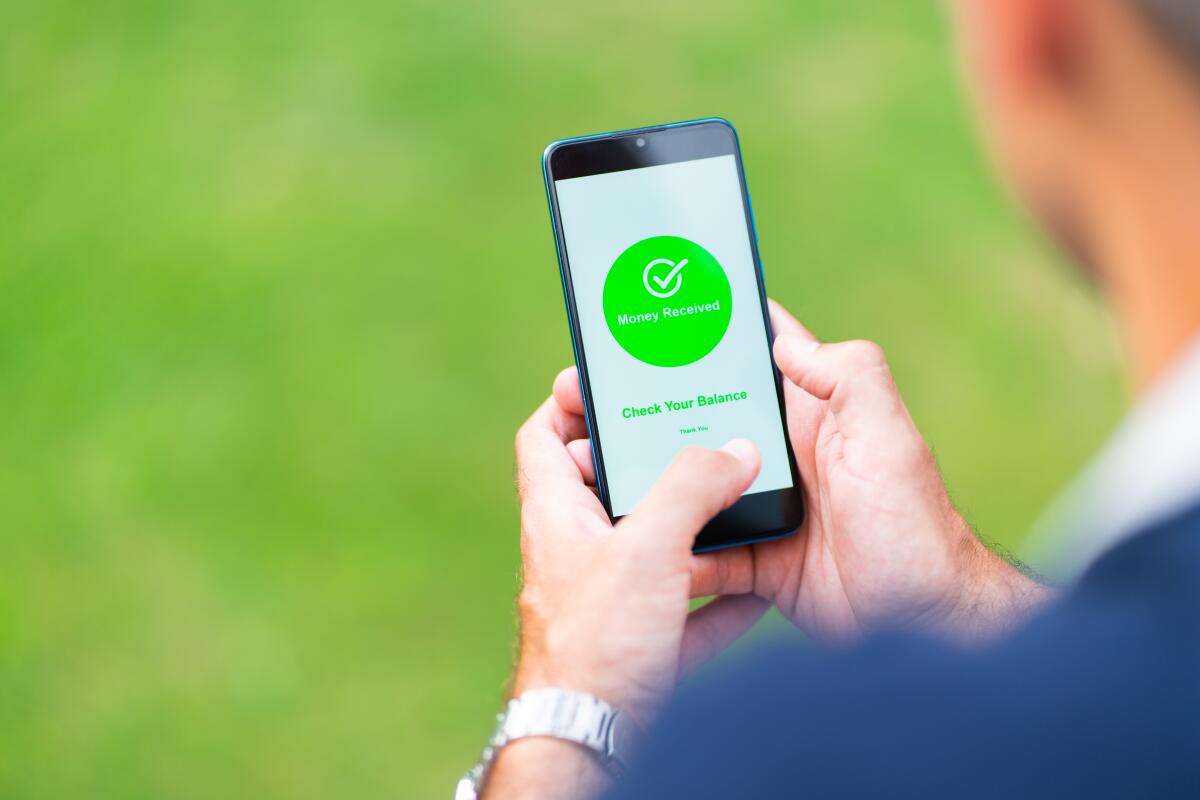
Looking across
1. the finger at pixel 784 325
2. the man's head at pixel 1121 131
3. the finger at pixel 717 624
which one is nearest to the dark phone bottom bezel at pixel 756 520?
the finger at pixel 717 624

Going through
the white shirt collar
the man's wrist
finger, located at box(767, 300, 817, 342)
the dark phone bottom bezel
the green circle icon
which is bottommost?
the man's wrist

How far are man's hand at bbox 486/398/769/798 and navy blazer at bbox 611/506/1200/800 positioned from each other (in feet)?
2.13

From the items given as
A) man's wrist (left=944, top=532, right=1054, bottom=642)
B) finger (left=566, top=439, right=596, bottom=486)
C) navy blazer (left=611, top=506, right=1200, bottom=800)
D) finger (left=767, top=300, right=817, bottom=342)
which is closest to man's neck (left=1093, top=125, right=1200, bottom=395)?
navy blazer (left=611, top=506, right=1200, bottom=800)

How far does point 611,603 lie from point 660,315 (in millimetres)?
580

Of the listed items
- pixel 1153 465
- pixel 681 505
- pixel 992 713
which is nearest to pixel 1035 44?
pixel 1153 465

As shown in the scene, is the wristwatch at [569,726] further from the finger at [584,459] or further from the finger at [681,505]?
the finger at [584,459]

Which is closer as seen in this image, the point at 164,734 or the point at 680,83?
the point at 164,734

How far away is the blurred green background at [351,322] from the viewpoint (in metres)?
2.96

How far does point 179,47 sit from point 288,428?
162cm

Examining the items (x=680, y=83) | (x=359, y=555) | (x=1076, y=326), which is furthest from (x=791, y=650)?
(x=680, y=83)

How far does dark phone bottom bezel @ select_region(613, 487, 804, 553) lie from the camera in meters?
1.87

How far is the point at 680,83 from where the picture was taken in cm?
385

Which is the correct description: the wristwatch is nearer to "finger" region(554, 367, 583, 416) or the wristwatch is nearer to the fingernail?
the fingernail

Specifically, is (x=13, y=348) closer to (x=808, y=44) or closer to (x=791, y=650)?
(x=808, y=44)
